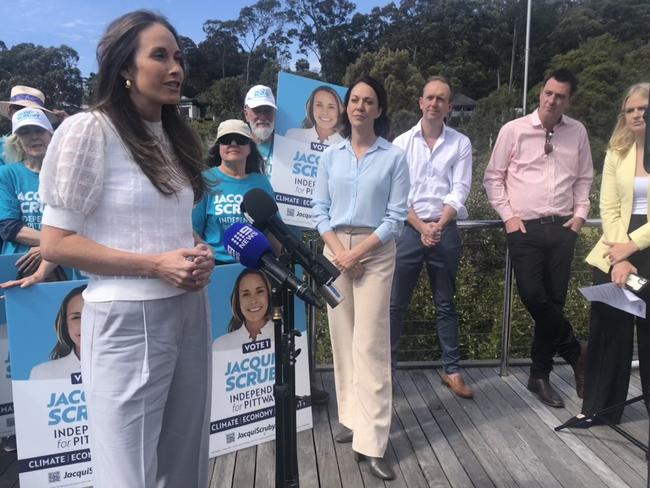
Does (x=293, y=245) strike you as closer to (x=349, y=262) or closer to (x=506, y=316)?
(x=349, y=262)

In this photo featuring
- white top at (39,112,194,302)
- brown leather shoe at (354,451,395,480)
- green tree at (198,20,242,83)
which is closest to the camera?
white top at (39,112,194,302)

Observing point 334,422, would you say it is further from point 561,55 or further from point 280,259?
point 561,55

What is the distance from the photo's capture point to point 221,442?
2.98m

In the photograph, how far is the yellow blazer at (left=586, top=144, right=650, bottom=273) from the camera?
3.03 meters

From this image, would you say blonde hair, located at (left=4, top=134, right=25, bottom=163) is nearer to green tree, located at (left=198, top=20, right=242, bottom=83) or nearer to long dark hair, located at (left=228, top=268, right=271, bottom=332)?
long dark hair, located at (left=228, top=268, right=271, bottom=332)

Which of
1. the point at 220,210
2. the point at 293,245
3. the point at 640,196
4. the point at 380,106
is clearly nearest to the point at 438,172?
the point at 380,106

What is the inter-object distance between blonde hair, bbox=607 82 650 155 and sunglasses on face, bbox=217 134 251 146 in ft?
7.30

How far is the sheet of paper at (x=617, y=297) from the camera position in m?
2.90

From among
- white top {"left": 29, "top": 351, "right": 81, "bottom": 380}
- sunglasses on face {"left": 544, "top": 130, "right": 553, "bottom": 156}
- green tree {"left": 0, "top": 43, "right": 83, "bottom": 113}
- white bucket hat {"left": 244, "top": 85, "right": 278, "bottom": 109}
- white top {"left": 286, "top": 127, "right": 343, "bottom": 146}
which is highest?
green tree {"left": 0, "top": 43, "right": 83, "bottom": 113}

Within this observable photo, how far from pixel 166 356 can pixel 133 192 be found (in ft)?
1.61

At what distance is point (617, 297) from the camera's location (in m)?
2.99

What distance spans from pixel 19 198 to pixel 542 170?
325cm

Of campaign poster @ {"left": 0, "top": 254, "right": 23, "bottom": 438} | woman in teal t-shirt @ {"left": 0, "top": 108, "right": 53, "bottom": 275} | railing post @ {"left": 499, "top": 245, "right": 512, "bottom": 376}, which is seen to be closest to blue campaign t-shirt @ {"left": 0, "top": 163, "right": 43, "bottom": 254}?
woman in teal t-shirt @ {"left": 0, "top": 108, "right": 53, "bottom": 275}

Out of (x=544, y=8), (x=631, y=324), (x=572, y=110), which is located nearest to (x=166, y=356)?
(x=631, y=324)
